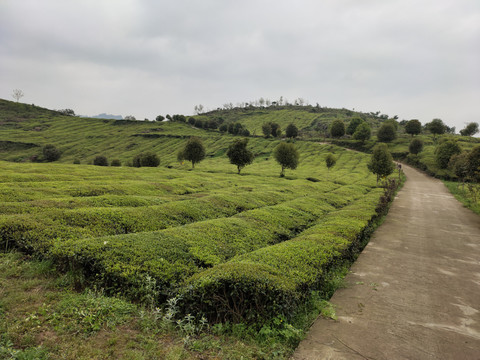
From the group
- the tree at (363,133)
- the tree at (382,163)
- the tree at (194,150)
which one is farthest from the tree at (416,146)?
the tree at (194,150)

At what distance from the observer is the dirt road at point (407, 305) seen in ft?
22.5

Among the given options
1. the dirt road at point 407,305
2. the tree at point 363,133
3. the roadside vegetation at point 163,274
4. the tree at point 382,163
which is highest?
the tree at point 363,133

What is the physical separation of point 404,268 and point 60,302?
14.5m

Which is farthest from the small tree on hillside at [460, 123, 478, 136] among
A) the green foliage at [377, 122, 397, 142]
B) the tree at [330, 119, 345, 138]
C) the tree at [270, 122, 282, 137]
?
the tree at [270, 122, 282, 137]

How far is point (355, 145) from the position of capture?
356ft

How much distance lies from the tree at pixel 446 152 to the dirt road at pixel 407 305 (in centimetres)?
5770

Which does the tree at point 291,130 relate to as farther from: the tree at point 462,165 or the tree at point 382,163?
the tree at point 382,163

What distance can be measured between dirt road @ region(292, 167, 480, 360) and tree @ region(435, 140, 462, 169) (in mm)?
57695

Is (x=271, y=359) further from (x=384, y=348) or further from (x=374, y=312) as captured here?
(x=374, y=312)

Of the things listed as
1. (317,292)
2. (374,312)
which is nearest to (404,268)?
(374,312)

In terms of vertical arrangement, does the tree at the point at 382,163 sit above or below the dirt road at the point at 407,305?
above

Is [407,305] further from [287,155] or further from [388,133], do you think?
[388,133]

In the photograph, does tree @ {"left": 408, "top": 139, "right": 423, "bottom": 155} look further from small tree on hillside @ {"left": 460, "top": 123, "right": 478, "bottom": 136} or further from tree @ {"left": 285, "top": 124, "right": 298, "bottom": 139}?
small tree on hillside @ {"left": 460, "top": 123, "right": 478, "bottom": 136}

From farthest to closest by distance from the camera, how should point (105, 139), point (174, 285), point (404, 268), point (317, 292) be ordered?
1. point (105, 139)
2. point (404, 268)
3. point (317, 292)
4. point (174, 285)
